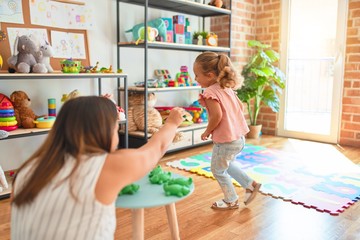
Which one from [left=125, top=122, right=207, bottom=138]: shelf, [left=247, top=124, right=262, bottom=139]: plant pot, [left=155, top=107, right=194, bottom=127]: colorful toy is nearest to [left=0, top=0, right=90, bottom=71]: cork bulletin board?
[left=125, top=122, right=207, bottom=138]: shelf

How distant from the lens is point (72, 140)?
0.98 meters

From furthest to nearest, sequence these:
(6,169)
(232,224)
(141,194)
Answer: (6,169)
(232,224)
(141,194)

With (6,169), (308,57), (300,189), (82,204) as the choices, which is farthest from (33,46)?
(308,57)

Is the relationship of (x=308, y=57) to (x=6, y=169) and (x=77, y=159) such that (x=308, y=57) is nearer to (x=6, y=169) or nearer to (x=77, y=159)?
(x=6, y=169)

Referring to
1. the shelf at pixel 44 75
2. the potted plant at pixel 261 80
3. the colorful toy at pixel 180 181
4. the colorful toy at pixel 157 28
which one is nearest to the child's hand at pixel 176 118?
the colorful toy at pixel 180 181

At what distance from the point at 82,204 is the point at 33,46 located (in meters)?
1.96

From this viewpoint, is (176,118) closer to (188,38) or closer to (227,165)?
(227,165)

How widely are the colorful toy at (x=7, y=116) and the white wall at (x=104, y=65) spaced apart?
32cm

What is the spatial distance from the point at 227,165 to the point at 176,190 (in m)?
1.00

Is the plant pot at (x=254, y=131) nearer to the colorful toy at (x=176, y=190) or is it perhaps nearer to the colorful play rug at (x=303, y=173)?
Answer: the colorful play rug at (x=303, y=173)

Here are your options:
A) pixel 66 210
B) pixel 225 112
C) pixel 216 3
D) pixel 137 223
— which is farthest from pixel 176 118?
pixel 216 3

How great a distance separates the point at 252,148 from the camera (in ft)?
12.8

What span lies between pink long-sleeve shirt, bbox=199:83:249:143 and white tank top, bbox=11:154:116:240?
1.22 m

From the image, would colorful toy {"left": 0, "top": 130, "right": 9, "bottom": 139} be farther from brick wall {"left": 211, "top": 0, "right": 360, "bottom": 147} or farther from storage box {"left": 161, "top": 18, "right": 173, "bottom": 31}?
brick wall {"left": 211, "top": 0, "right": 360, "bottom": 147}
